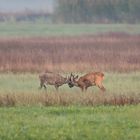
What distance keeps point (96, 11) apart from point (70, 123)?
49.8 m

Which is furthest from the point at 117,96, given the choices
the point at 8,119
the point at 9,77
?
the point at 9,77

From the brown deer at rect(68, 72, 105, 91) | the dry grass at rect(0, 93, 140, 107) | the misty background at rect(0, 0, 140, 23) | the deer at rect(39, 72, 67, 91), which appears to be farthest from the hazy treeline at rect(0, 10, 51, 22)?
the dry grass at rect(0, 93, 140, 107)

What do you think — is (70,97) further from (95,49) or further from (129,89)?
(95,49)

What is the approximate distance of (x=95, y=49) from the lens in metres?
34.1

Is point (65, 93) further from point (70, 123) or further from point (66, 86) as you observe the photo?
point (70, 123)

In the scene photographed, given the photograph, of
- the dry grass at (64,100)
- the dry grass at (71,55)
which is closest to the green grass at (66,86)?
the dry grass at (64,100)

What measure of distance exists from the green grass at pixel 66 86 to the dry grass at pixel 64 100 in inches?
54.8

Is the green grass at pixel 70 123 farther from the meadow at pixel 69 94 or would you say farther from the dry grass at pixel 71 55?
the dry grass at pixel 71 55

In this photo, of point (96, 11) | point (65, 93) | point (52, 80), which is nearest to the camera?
point (65, 93)

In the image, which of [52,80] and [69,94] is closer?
[69,94]

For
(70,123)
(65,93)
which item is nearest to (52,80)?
(65,93)

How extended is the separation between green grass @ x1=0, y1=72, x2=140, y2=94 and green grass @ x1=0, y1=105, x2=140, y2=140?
399 centimetres

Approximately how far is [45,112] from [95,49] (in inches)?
703

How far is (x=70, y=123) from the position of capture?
589 inches
